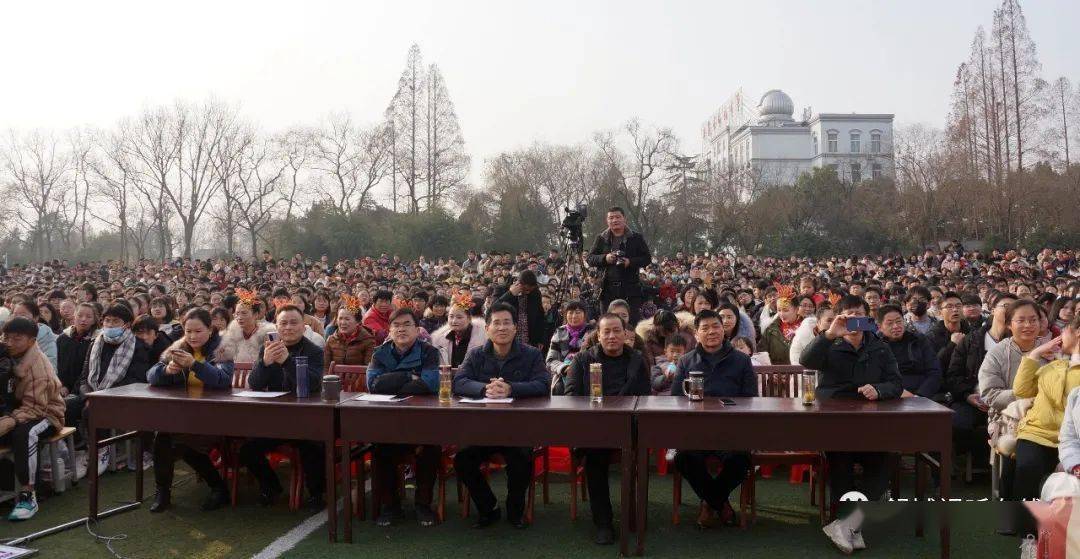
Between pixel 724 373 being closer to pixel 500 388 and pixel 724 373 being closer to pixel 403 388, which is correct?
pixel 500 388

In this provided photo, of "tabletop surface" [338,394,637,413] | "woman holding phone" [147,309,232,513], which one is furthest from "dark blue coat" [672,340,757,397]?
"woman holding phone" [147,309,232,513]

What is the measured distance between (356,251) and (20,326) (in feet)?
112

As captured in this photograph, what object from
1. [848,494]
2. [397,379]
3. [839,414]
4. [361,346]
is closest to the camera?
[839,414]

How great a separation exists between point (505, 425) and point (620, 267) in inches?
232

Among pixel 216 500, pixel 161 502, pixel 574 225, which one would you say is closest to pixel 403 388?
pixel 216 500

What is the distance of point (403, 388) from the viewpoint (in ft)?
19.2

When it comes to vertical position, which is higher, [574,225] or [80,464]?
[574,225]

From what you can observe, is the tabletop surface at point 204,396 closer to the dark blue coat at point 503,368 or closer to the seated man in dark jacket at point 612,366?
the dark blue coat at point 503,368

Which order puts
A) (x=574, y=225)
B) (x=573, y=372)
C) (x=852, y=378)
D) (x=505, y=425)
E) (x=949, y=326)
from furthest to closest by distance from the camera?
1. (x=574, y=225)
2. (x=949, y=326)
3. (x=573, y=372)
4. (x=852, y=378)
5. (x=505, y=425)

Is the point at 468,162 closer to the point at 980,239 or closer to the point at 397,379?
the point at 980,239

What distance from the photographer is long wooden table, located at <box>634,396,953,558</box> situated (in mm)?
4723

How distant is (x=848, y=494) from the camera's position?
5113 millimetres

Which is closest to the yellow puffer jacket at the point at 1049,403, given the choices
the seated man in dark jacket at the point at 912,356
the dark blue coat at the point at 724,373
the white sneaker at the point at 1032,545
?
the seated man in dark jacket at the point at 912,356

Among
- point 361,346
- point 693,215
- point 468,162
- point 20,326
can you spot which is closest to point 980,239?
point 693,215
